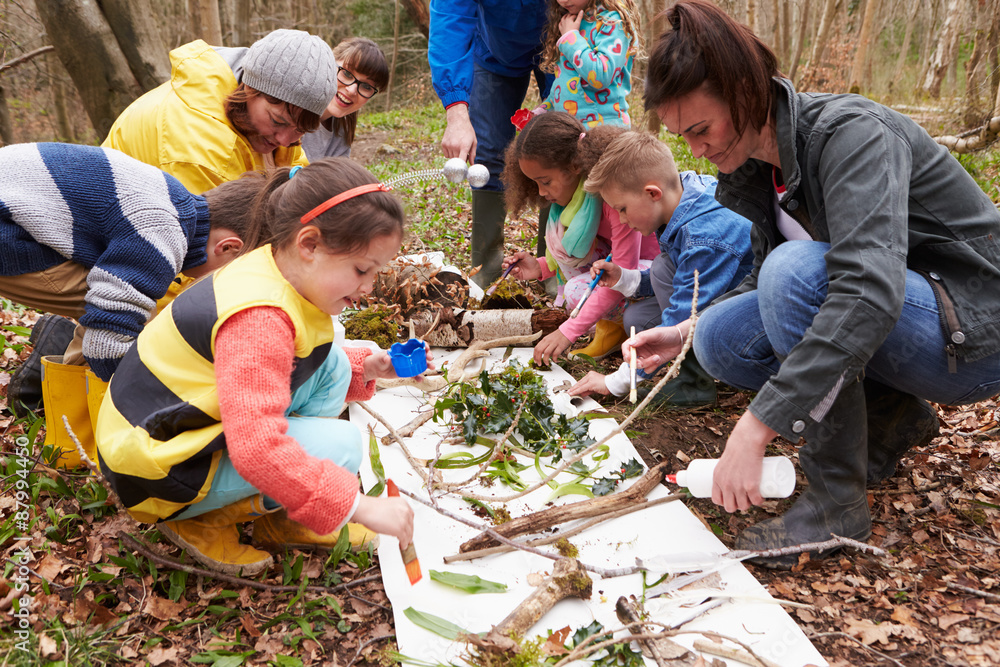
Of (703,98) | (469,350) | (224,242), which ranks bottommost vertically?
(469,350)

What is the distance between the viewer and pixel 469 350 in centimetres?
284

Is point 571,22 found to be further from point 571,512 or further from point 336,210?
point 571,512

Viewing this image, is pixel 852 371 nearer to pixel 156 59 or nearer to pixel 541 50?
pixel 541 50

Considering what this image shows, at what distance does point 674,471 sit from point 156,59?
3.91 metres

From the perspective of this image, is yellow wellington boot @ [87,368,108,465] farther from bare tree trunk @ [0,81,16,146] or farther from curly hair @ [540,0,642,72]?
bare tree trunk @ [0,81,16,146]

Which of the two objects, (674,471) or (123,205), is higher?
(123,205)

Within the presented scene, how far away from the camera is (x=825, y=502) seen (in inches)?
64.2

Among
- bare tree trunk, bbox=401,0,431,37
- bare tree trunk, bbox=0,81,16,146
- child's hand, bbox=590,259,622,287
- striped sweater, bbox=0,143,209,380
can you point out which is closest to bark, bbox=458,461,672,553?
child's hand, bbox=590,259,622,287

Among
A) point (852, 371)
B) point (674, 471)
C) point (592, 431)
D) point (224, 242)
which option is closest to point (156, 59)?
point (224, 242)

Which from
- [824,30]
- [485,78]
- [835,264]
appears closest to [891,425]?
[835,264]

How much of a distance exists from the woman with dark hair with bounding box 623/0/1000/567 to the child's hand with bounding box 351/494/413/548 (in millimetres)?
698

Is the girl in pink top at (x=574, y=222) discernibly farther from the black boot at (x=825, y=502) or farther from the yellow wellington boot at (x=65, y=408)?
the yellow wellington boot at (x=65, y=408)

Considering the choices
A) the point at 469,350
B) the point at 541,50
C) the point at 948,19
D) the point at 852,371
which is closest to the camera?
the point at 852,371

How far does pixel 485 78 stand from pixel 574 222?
43.6 inches
